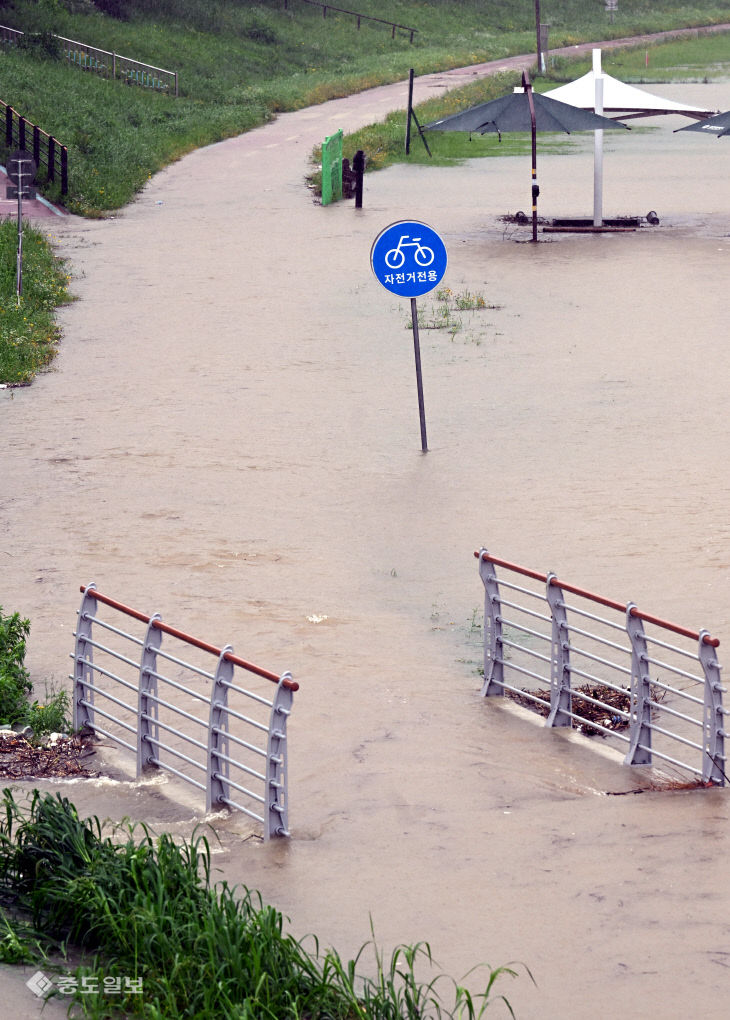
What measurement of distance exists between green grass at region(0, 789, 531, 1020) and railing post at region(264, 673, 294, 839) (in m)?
0.67

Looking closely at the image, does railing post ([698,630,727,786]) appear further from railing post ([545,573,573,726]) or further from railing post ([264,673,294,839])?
railing post ([264,673,294,839])

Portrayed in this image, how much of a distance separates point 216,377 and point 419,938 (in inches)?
516

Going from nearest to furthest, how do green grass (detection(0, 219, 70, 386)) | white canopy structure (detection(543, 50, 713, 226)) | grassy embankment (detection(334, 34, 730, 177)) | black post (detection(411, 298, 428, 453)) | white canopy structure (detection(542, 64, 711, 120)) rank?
black post (detection(411, 298, 428, 453)) → green grass (detection(0, 219, 70, 386)) → white canopy structure (detection(543, 50, 713, 226)) → white canopy structure (detection(542, 64, 711, 120)) → grassy embankment (detection(334, 34, 730, 177))

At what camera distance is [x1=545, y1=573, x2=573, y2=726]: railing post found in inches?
361

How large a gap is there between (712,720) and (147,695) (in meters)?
3.20

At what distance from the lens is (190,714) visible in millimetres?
8992

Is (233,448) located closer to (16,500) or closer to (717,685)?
(16,500)

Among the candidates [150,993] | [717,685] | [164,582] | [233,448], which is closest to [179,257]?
[233,448]

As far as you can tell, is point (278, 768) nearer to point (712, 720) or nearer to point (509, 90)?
point (712, 720)

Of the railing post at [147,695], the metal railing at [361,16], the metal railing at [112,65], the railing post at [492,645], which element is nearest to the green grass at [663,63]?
the metal railing at [361,16]

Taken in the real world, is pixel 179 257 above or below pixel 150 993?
above

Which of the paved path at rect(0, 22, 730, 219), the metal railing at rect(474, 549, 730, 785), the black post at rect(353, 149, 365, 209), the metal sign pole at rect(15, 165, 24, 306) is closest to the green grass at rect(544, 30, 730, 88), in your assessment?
the paved path at rect(0, 22, 730, 219)

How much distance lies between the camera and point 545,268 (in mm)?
25812

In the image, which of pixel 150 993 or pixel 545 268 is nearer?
pixel 150 993
